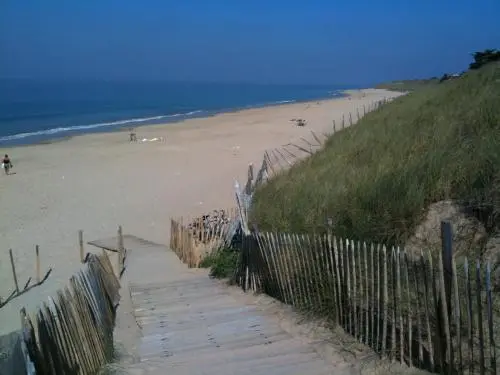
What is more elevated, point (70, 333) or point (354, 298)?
point (70, 333)

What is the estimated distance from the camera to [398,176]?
6641 millimetres

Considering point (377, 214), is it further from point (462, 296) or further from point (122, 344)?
point (122, 344)

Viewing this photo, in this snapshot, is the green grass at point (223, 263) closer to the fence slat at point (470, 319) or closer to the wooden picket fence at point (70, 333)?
the wooden picket fence at point (70, 333)

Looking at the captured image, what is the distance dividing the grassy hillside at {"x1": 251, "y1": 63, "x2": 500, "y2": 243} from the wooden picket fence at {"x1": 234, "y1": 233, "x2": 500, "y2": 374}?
115 centimetres

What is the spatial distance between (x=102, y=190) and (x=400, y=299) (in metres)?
16.9

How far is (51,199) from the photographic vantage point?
18188 mm

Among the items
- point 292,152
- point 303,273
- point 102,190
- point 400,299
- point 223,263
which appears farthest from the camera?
point 292,152

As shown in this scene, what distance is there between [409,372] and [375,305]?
61 cm

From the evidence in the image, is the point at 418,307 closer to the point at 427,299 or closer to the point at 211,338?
the point at 427,299

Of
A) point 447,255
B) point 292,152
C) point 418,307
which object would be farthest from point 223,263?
point 292,152

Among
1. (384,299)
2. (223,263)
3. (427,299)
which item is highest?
(427,299)

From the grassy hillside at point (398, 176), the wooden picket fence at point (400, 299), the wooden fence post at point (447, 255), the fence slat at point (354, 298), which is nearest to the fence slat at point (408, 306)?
the wooden picket fence at point (400, 299)

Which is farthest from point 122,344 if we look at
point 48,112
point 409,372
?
point 48,112

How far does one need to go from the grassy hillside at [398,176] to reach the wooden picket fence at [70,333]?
3112 millimetres
